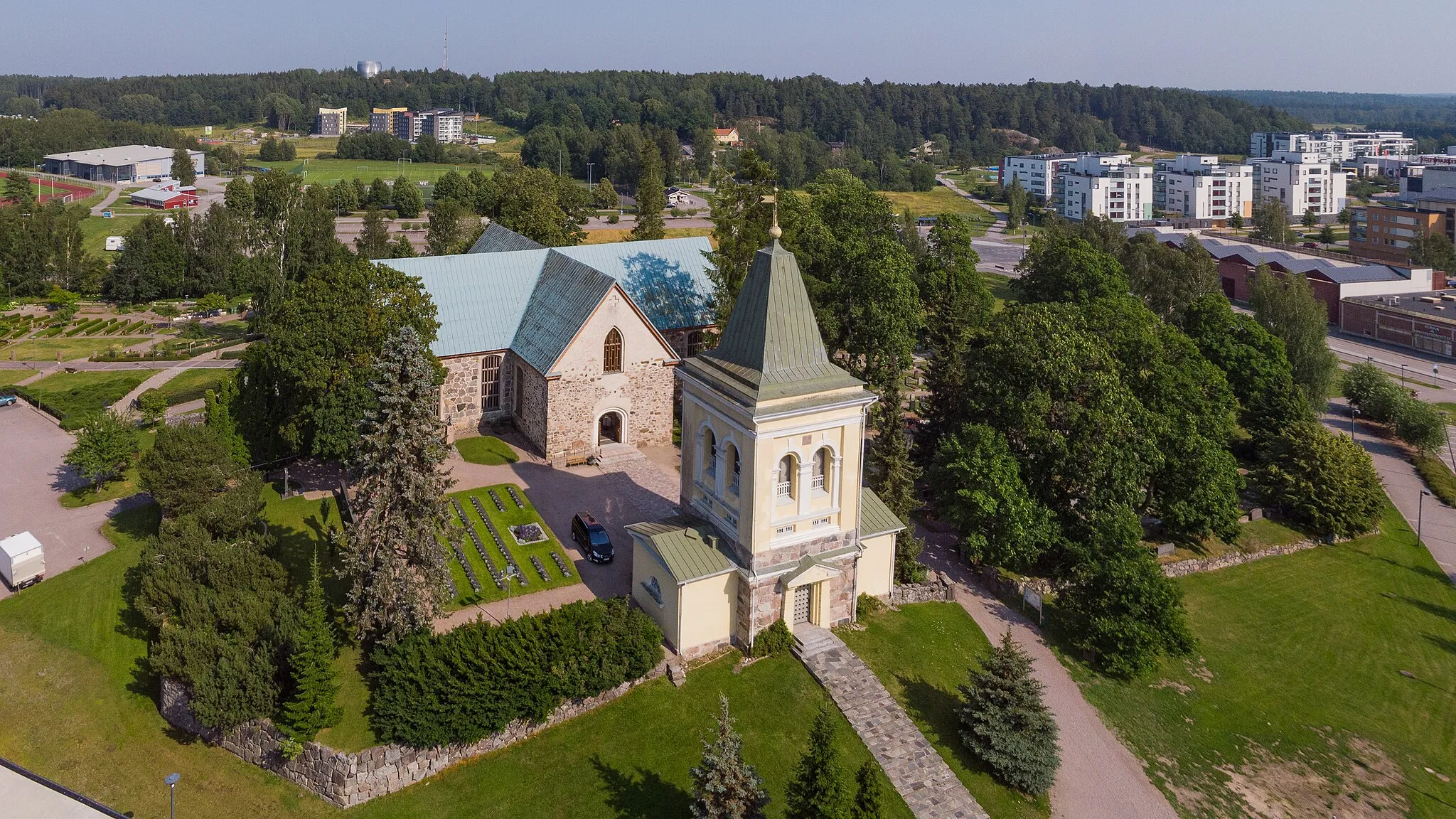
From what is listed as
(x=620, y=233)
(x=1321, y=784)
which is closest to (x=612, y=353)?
(x=1321, y=784)

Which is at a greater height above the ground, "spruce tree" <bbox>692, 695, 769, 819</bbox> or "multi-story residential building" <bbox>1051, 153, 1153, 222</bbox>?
"multi-story residential building" <bbox>1051, 153, 1153, 222</bbox>

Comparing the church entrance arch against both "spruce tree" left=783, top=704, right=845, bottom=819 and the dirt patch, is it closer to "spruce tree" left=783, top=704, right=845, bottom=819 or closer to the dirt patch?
"spruce tree" left=783, top=704, right=845, bottom=819

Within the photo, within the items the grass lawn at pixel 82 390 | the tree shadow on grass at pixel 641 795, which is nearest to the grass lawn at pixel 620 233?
the grass lawn at pixel 82 390

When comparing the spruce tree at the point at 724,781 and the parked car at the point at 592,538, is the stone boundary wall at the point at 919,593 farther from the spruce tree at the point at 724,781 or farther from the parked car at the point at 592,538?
the spruce tree at the point at 724,781

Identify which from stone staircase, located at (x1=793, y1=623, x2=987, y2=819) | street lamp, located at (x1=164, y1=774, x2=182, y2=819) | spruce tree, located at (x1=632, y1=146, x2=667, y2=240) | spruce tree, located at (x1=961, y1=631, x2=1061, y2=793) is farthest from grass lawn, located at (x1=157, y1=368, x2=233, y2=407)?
spruce tree, located at (x1=961, y1=631, x2=1061, y2=793)

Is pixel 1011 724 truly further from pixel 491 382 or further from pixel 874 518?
pixel 491 382

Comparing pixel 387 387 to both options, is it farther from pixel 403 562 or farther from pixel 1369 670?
pixel 1369 670
